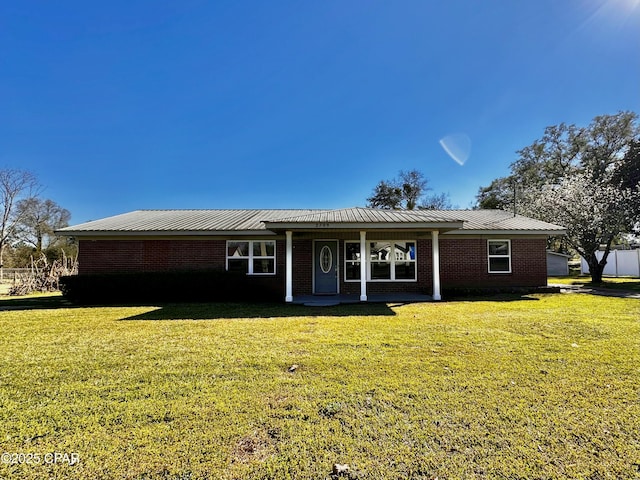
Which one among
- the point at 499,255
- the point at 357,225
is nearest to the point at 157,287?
the point at 357,225

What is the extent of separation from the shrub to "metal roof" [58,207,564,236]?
2.03m

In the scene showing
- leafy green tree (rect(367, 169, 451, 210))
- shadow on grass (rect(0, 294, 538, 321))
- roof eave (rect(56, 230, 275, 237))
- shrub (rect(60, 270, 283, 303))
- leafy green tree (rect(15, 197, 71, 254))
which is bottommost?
shadow on grass (rect(0, 294, 538, 321))

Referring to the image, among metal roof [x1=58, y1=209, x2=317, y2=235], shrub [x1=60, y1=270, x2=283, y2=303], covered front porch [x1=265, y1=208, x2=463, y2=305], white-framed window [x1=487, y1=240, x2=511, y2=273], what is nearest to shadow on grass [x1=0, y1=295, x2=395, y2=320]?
shrub [x1=60, y1=270, x2=283, y2=303]

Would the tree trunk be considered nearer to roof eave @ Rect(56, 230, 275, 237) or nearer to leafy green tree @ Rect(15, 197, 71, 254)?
roof eave @ Rect(56, 230, 275, 237)

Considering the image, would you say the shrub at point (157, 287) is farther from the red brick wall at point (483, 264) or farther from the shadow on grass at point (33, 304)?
the red brick wall at point (483, 264)

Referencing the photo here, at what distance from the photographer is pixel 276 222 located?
33.7 feet

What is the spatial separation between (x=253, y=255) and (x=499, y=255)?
10.5 meters

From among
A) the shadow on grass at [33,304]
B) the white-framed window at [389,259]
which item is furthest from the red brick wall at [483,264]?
the shadow on grass at [33,304]

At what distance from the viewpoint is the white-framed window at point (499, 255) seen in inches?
544

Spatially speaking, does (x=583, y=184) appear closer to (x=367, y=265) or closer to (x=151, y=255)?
(x=367, y=265)

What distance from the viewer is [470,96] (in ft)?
47.2

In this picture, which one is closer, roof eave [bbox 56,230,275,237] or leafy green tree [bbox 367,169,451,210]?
roof eave [bbox 56,230,275,237]

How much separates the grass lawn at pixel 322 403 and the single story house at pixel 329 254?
657 cm

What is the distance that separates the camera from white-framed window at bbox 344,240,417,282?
1329cm
